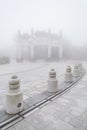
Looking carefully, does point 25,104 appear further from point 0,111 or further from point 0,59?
point 0,59

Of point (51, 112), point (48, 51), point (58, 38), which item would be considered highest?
point (58, 38)

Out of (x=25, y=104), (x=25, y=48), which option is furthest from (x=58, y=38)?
(x=25, y=104)

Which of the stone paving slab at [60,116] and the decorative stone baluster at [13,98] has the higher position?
the decorative stone baluster at [13,98]

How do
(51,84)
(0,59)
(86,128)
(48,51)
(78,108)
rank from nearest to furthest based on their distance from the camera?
(86,128) → (78,108) → (51,84) → (0,59) → (48,51)

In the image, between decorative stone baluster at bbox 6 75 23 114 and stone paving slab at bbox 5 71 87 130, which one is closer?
stone paving slab at bbox 5 71 87 130

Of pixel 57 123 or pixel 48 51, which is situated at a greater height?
pixel 48 51

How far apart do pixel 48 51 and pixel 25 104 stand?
57.6ft

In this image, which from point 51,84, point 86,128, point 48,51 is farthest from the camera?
point 48,51

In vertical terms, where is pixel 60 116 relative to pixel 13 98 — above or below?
below

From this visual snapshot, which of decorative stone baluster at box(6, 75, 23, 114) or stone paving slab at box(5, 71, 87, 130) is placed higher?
decorative stone baluster at box(6, 75, 23, 114)

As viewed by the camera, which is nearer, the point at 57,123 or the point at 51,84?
the point at 57,123

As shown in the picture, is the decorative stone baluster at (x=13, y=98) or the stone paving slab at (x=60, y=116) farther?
the decorative stone baluster at (x=13, y=98)

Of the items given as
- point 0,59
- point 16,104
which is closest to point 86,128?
point 16,104

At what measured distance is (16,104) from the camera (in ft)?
9.98
